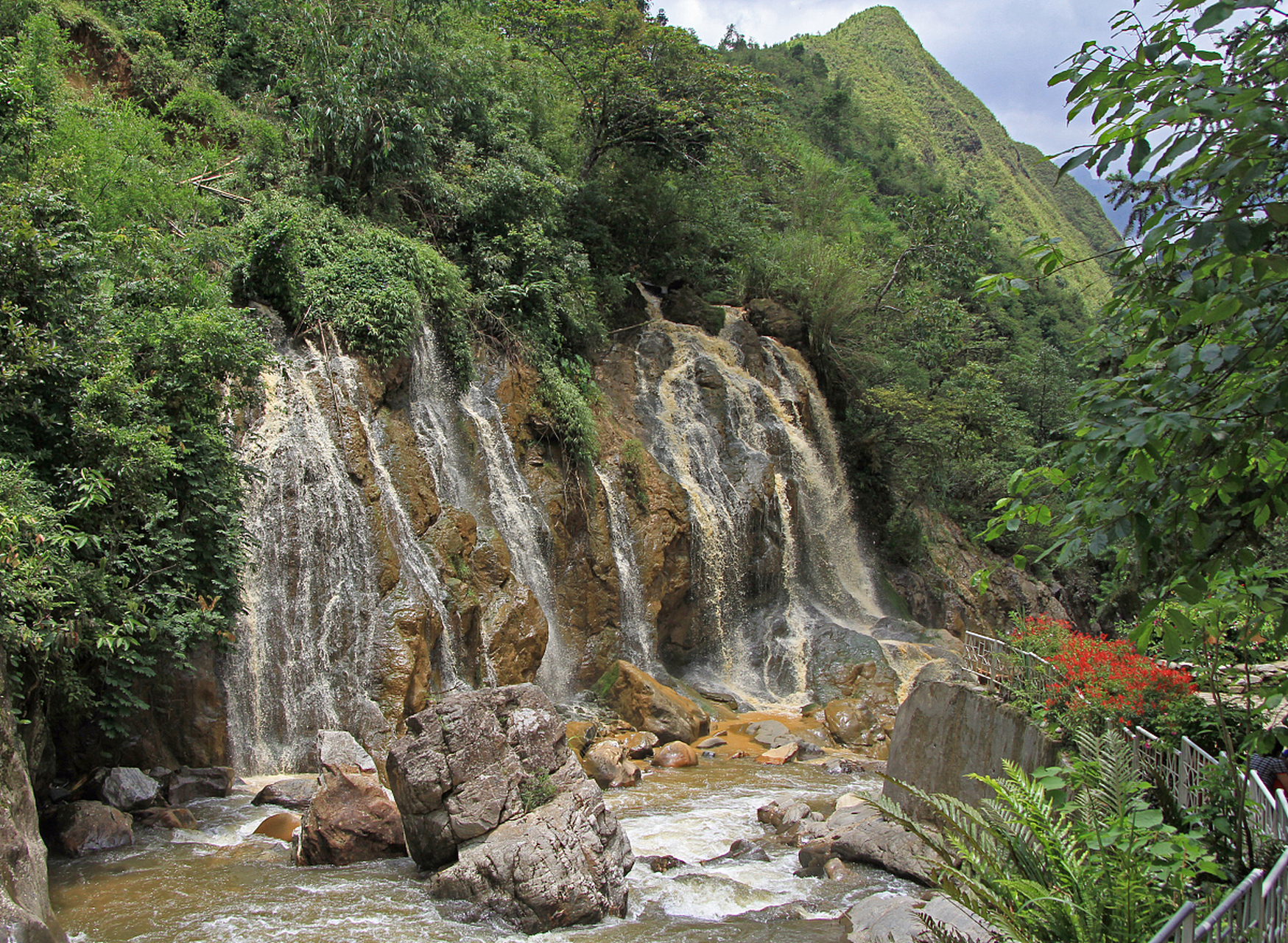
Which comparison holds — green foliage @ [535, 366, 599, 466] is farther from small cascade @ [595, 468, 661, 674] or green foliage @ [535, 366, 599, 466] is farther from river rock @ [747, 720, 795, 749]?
river rock @ [747, 720, 795, 749]

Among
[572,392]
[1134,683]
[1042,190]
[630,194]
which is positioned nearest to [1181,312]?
[1134,683]

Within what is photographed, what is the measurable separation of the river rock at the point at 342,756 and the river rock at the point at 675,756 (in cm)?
457

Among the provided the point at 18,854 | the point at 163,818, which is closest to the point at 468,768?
the point at 18,854

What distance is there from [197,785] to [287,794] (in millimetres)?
976

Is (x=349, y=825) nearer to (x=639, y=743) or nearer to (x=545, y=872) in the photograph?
(x=545, y=872)

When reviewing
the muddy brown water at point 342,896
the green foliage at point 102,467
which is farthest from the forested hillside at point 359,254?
the muddy brown water at point 342,896

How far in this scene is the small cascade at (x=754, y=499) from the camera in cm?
1750

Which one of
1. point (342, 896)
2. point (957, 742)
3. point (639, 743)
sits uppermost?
point (957, 742)

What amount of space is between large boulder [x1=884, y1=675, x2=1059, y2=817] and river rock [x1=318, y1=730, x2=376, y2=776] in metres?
5.54

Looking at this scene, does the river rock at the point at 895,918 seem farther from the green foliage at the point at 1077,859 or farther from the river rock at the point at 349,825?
the river rock at the point at 349,825

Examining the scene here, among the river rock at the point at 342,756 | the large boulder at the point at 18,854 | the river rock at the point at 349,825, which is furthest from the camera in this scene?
the river rock at the point at 342,756

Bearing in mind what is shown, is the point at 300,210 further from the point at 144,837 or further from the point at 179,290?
the point at 144,837

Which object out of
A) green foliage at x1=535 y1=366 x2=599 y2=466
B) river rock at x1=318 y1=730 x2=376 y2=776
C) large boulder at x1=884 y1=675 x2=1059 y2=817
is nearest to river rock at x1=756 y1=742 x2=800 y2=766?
large boulder at x1=884 y1=675 x2=1059 y2=817

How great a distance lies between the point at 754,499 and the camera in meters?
19.0
